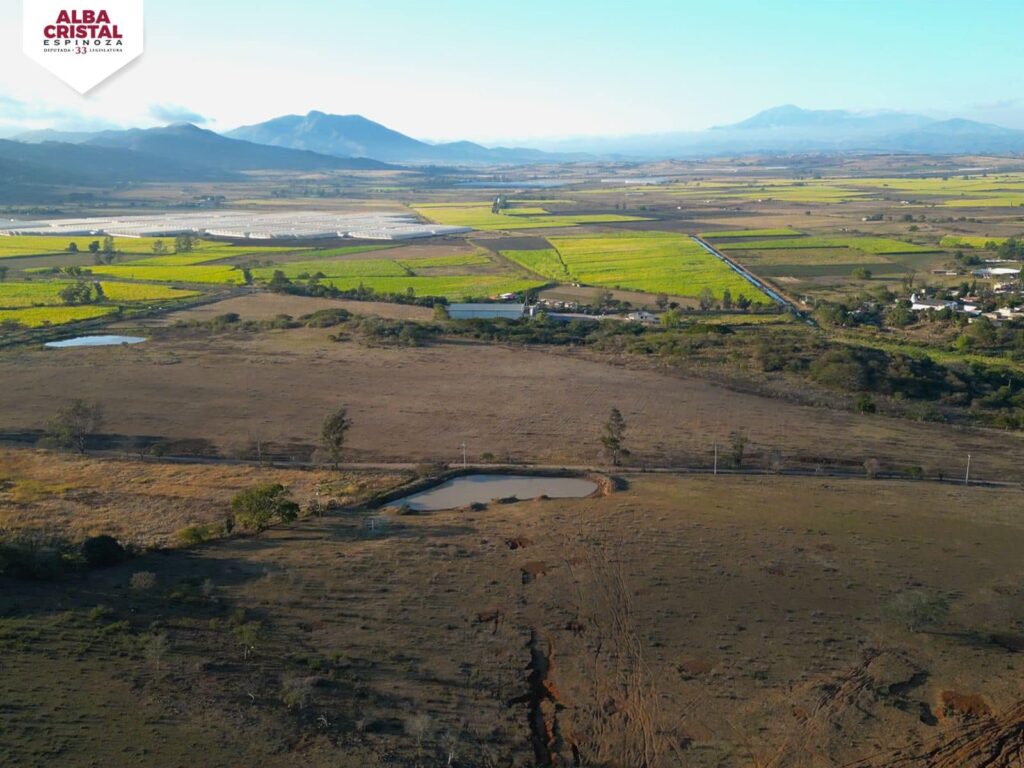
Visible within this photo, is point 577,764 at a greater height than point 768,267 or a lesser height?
lesser

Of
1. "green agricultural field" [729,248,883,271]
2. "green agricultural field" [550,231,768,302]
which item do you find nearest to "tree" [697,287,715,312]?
"green agricultural field" [550,231,768,302]

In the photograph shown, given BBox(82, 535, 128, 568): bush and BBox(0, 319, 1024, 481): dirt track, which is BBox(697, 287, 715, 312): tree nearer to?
BBox(0, 319, 1024, 481): dirt track

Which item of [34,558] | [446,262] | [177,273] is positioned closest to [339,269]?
[446,262]

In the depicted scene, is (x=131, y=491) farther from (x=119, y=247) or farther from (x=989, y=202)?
(x=989, y=202)

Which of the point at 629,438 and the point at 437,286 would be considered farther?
the point at 437,286

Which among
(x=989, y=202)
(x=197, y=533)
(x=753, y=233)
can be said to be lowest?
(x=197, y=533)

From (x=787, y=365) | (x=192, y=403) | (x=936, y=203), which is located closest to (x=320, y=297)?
(x=192, y=403)

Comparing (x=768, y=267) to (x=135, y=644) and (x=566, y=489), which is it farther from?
(x=135, y=644)
